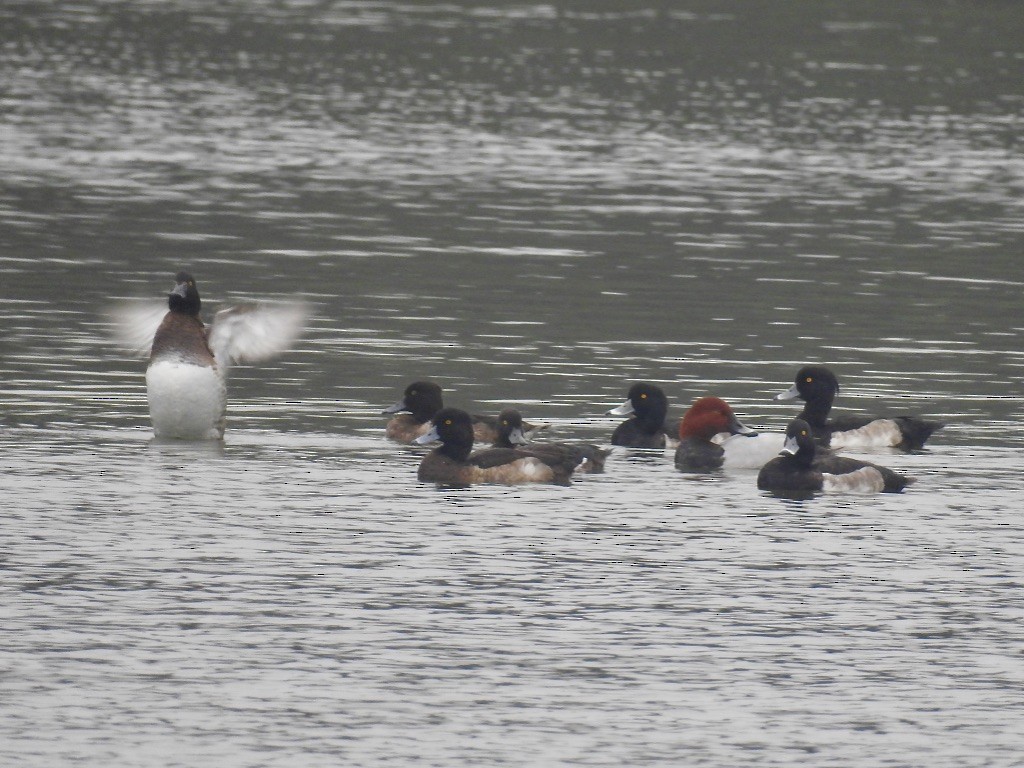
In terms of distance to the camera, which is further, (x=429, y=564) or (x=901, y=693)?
(x=429, y=564)

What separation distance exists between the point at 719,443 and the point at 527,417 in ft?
7.64

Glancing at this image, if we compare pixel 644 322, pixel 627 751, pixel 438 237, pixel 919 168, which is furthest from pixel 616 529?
pixel 919 168

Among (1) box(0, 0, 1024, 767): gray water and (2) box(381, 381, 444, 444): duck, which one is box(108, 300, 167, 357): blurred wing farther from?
(2) box(381, 381, 444, 444): duck

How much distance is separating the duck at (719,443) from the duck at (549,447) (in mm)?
765

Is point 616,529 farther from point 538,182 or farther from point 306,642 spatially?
point 538,182

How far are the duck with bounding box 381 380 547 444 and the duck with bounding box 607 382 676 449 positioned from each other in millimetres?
760

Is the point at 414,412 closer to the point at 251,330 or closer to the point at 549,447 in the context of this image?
the point at 251,330

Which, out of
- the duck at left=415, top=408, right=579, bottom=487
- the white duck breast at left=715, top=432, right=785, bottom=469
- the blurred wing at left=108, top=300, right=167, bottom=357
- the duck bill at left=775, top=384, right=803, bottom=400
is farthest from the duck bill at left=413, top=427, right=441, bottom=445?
the duck bill at left=775, top=384, right=803, bottom=400

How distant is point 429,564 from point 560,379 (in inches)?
331

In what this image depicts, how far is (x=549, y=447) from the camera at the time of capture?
18.7 m

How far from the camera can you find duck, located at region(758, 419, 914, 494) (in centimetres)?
1858

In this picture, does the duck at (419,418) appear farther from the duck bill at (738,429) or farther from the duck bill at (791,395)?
the duck bill at (791,395)

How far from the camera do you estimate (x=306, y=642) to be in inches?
531

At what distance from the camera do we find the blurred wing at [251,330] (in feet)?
68.0
